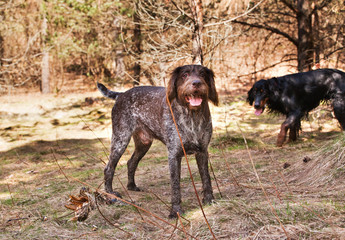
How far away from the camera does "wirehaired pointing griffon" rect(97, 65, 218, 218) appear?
4035mm

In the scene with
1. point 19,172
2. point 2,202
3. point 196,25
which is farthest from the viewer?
point 196,25

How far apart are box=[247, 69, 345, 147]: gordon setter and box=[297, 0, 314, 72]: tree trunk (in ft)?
7.35

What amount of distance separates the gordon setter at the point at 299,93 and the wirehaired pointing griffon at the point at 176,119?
163 inches

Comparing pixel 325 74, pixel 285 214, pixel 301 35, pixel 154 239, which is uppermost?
pixel 301 35

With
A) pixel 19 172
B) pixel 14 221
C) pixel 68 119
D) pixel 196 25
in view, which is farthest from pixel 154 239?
pixel 68 119

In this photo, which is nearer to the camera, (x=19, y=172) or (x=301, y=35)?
(x=19, y=172)

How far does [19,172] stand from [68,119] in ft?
22.0

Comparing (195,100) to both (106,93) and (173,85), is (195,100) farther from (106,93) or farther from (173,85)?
(106,93)

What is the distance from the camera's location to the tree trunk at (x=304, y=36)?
10.7 m

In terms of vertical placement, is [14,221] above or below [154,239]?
below

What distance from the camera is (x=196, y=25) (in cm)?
845

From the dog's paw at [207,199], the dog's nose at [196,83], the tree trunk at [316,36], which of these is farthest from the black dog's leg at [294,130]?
the dog's nose at [196,83]

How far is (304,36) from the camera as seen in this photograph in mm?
10914

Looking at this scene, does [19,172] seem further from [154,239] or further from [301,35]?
[301,35]
